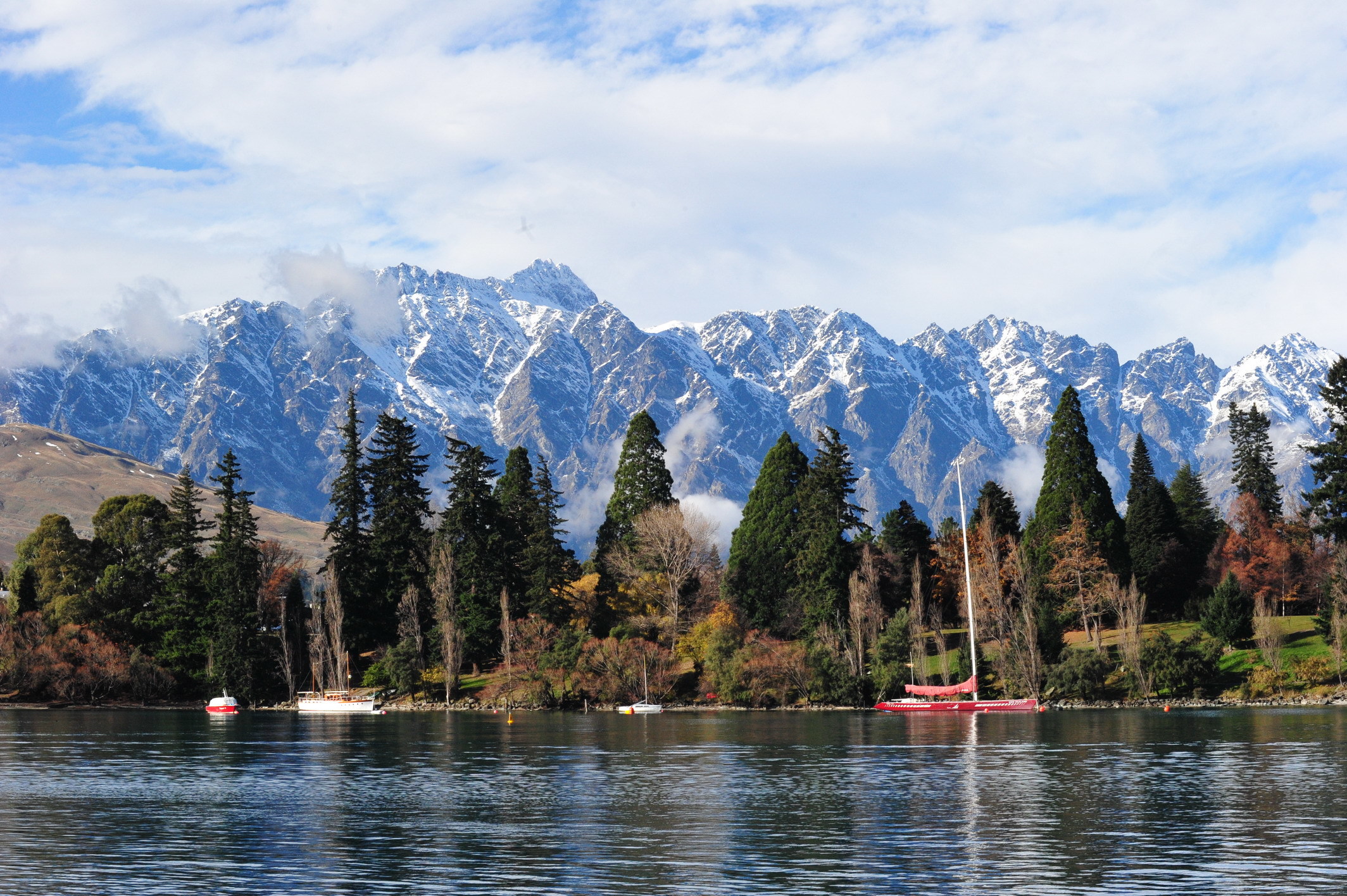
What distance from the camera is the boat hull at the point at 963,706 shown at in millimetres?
110250

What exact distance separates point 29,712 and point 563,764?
280ft

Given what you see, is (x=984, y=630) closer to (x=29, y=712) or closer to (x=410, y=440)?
(x=410, y=440)

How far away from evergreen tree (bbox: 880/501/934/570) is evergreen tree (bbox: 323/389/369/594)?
5547 cm

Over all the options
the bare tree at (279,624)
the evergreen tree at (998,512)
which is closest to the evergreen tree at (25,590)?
the bare tree at (279,624)

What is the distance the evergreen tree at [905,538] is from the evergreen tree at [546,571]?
34.0 m

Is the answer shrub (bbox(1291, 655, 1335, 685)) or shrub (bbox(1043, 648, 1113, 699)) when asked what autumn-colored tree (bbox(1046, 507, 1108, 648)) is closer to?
shrub (bbox(1043, 648, 1113, 699))

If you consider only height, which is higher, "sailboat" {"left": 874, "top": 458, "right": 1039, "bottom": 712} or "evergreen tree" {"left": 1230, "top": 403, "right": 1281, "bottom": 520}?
"evergreen tree" {"left": 1230, "top": 403, "right": 1281, "bottom": 520}

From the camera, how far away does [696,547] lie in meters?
141

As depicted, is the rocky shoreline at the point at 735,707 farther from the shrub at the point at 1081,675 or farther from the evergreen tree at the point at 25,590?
the evergreen tree at the point at 25,590

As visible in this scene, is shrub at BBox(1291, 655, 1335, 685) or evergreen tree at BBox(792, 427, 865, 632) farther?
evergreen tree at BBox(792, 427, 865, 632)

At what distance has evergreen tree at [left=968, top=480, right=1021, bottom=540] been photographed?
14300 centimetres

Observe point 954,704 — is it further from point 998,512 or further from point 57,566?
point 57,566

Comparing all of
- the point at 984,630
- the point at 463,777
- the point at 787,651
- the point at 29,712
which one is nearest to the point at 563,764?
the point at 463,777

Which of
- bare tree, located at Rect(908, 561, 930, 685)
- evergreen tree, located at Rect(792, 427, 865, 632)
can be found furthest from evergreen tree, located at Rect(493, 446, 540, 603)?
bare tree, located at Rect(908, 561, 930, 685)
